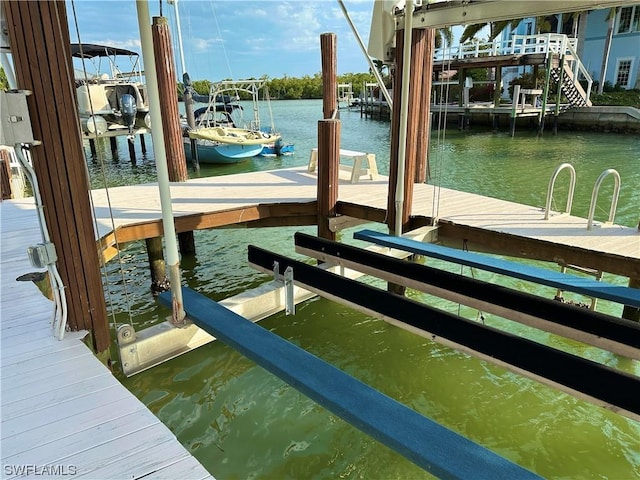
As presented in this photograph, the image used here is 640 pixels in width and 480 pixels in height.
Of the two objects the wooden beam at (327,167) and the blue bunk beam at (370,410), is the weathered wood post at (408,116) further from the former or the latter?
the blue bunk beam at (370,410)

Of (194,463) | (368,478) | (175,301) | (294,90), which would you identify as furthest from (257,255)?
(294,90)

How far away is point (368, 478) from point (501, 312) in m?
1.72

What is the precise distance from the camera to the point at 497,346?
2992 millimetres

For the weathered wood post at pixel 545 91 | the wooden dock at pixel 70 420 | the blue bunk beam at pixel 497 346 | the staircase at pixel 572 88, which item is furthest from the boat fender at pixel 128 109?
the staircase at pixel 572 88

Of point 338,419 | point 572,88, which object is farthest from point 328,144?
point 572,88

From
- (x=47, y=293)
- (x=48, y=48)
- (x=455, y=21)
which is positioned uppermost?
(x=455, y=21)

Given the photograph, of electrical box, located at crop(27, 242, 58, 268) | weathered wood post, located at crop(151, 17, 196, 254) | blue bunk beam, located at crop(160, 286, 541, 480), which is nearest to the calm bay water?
electrical box, located at crop(27, 242, 58, 268)

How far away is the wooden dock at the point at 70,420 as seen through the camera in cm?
214

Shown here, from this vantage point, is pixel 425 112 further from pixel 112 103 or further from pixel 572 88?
pixel 572 88

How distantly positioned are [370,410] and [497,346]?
3.68 feet

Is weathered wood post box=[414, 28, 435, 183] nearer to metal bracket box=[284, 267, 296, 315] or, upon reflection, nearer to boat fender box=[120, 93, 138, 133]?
metal bracket box=[284, 267, 296, 315]

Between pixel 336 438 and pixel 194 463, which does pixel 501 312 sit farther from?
pixel 194 463

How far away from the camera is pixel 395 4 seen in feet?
16.8

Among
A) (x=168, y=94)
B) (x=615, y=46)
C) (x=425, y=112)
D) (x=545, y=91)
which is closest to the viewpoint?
(x=425, y=112)
